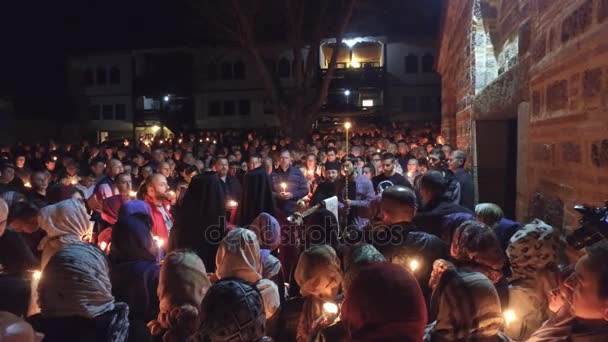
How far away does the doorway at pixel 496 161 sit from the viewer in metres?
8.19

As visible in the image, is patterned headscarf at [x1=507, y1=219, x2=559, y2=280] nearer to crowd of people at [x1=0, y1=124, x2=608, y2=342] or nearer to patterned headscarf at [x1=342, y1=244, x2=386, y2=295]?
crowd of people at [x1=0, y1=124, x2=608, y2=342]

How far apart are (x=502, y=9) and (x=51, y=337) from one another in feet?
22.8

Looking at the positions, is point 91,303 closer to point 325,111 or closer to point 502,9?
point 502,9

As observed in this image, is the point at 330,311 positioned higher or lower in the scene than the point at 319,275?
lower

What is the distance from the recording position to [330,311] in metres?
3.18

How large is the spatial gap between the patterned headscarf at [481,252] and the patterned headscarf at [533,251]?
96 mm

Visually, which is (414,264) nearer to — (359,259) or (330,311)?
(359,259)

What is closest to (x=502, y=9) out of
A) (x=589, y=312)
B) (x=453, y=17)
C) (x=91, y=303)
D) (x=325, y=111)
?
(x=453, y=17)

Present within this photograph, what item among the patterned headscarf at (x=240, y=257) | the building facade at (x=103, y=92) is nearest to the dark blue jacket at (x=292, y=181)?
the patterned headscarf at (x=240, y=257)

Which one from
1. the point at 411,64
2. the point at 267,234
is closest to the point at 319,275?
the point at 267,234

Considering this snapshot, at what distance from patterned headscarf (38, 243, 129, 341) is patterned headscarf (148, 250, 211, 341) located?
1.22 ft

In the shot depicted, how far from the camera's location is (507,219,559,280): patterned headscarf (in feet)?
10.1

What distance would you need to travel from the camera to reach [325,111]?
117 feet

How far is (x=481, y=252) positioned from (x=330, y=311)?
1.00 m
